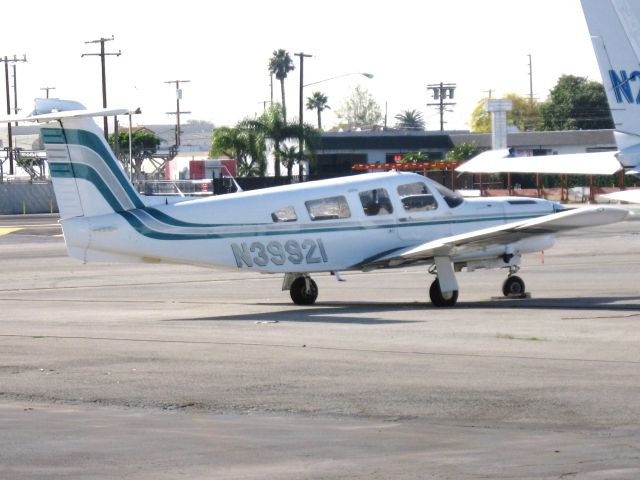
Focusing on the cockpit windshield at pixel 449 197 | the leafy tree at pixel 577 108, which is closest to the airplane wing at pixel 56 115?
the cockpit windshield at pixel 449 197

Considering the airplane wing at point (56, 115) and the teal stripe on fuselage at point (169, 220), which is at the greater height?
the airplane wing at point (56, 115)

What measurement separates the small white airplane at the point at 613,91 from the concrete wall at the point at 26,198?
56.4 meters

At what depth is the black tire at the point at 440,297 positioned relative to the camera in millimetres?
18672

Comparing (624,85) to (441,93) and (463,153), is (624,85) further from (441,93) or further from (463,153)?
(441,93)

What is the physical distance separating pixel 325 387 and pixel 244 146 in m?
61.4

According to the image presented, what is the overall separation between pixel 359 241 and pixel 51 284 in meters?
9.60

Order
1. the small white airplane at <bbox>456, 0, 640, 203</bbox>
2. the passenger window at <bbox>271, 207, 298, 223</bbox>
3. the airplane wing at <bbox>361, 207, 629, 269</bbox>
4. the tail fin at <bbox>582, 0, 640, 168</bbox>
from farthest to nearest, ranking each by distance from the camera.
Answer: the tail fin at <bbox>582, 0, 640, 168</bbox>
the small white airplane at <bbox>456, 0, 640, 203</bbox>
the passenger window at <bbox>271, 207, 298, 223</bbox>
the airplane wing at <bbox>361, 207, 629, 269</bbox>

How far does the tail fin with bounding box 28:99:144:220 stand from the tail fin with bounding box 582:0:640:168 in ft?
27.0

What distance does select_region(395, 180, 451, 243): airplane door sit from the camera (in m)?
19.3

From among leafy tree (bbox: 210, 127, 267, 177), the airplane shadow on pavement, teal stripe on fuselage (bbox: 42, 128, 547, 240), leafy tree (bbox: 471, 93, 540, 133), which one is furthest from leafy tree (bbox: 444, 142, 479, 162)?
teal stripe on fuselage (bbox: 42, 128, 547, 240)

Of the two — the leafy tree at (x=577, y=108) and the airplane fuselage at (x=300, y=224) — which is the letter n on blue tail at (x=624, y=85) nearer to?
the airplane fuselage at (x=300, y=224)

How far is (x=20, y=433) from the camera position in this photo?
9016 mm

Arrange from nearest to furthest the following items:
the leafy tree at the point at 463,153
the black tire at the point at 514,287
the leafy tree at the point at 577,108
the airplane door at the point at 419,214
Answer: the airplane door at the point at 419,214 → the black tire at the point at 514,287 → the leafy tree at the point at 463,153 → the leafy tree at the point at 577,108

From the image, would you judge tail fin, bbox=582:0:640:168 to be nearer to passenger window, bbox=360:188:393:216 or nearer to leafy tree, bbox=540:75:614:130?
passenger window, bbox=360:188:393:216
